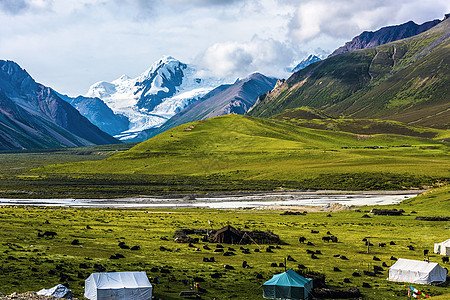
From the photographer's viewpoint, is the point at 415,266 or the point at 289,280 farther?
the point at 415,266

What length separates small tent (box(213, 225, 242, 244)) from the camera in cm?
6444

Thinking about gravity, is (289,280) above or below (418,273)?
below

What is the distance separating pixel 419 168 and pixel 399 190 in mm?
38099

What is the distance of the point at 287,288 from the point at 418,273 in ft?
50.4

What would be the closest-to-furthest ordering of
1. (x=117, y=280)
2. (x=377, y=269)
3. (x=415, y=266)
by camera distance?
(x=117, y=280)
(x=415, y=266)
(x=377, y=269)

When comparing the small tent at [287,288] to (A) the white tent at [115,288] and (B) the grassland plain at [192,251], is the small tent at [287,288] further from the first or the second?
(A) the white tent at [115,288]

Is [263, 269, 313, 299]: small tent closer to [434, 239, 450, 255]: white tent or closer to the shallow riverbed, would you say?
[434, 239, 450, 255]: white tent

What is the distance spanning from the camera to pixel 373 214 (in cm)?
9869

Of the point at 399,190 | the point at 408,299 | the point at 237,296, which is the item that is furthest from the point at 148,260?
the point at 399,190

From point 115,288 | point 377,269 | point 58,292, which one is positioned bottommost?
point 58,292

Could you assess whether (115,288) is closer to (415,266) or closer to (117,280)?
(117,280)

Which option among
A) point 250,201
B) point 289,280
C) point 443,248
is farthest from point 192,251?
point 250,201

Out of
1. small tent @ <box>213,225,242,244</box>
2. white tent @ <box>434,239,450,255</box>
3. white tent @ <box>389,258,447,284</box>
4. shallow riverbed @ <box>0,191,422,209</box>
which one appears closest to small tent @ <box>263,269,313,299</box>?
white tent @ <box>389,258,447,284</box>

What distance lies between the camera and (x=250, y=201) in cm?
13050
